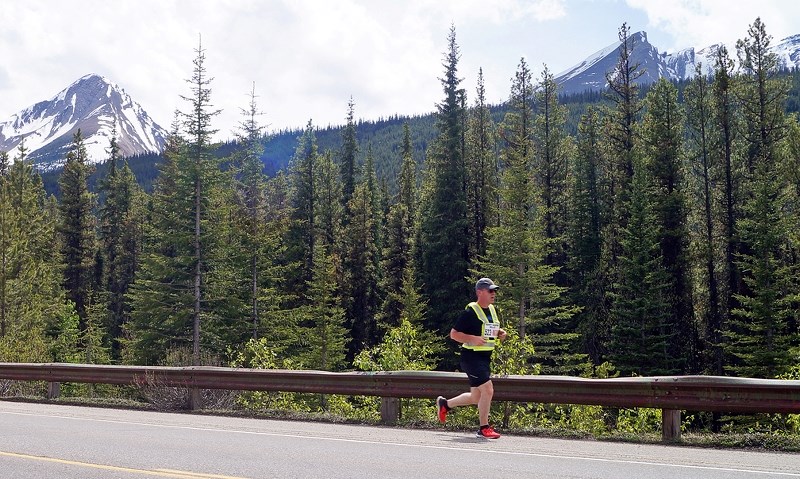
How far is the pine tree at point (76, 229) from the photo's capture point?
60.0 metres

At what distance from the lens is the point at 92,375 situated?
14250 mm

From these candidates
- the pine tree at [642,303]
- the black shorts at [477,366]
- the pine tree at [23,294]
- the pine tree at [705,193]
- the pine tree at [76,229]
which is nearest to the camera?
the black shorts at [477,366]

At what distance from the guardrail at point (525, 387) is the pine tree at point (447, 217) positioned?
33.3 metres

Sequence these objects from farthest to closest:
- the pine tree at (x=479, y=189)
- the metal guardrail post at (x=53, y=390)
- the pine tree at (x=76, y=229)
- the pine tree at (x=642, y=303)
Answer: the pine tree at (x=76, y=229)
the pine tree at (x=479, y=189)
the pine tree at (x=642, y=303)
the metal guardrail post at (x=53, y=390)

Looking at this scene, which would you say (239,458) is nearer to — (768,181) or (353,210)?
(768,181)

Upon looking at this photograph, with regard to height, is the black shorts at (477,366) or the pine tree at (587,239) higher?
the pine tree at (587,239)

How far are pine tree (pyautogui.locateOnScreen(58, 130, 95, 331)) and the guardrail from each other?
50.2 metres

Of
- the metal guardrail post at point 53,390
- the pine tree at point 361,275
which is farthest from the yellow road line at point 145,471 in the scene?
the pine tree at point 361,275

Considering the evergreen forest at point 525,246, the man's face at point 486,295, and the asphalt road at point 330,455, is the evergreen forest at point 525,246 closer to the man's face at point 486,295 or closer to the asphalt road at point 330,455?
the asphalt road at point 330,455

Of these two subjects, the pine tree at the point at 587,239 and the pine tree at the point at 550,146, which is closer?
the pine tree at the point at 587,239

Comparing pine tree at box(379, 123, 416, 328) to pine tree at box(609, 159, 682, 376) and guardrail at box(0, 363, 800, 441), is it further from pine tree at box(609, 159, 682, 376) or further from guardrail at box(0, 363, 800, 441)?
guardrail at box(0, 363, 800, 441)

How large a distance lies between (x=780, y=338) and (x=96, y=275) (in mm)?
53965

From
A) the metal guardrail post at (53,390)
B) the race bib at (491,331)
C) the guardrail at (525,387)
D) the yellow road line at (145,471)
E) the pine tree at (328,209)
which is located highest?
the pine tree at (328,209)

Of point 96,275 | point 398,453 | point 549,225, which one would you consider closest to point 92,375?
point 398,453
